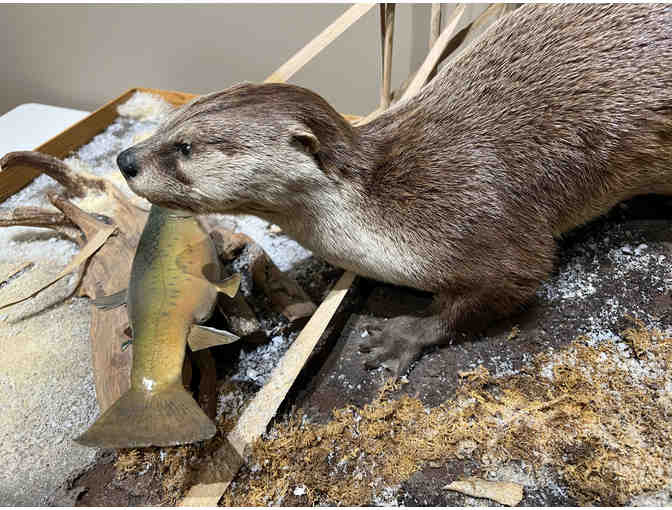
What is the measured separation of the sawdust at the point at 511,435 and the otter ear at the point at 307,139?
0.66 m

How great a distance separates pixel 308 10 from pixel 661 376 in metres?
2.09

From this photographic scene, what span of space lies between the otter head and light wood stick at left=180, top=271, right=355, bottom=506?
16.7 inches

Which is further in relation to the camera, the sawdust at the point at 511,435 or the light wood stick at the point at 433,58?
the light wood stick at the point at 433,58

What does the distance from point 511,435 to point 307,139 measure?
85 cm

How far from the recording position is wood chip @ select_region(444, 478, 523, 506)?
3.78 ft

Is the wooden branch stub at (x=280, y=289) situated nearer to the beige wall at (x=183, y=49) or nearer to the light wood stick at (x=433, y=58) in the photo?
the light wood stick at (x=433, y=58)

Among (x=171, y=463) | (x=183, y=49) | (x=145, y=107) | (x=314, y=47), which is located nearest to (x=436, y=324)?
(x=171, y=463)

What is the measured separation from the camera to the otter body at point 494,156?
4.19ft

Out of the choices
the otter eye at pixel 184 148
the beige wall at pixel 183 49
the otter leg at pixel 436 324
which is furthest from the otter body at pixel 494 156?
the beige wall at pixel 183 49

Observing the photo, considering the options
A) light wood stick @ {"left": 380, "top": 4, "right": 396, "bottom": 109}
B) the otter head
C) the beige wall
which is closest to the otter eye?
the otter head

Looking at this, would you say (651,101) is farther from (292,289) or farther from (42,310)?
(42,310)

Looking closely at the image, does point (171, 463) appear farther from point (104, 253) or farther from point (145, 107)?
point (145, 107)

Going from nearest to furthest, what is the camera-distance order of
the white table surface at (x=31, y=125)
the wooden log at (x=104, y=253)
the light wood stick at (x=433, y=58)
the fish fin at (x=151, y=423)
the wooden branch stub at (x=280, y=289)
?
the fish fin at (x=151, y=423) < the wooden log at (x=104, y=253) < the wooden branch stub at (x=280, y=289) < the light wood stick at (x=433, y=58) < the white table surface at (x=31, y=125)

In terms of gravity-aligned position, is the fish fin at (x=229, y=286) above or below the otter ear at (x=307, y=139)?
below
